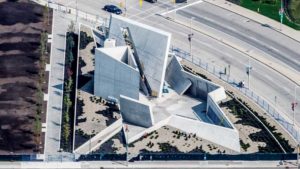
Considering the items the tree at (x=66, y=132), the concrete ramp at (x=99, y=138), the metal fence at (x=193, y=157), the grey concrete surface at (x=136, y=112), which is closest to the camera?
the metal fence at (x=193, y=157)

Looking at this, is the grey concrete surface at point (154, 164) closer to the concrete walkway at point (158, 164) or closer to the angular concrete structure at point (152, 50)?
the concrete walkway at point (158, 164)

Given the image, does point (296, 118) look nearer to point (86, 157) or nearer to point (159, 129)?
point (159, 129)

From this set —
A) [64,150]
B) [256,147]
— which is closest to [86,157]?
[64,150]

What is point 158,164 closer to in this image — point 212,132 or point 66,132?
point 212,132

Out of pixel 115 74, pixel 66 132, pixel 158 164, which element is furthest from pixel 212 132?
pixel 66 132

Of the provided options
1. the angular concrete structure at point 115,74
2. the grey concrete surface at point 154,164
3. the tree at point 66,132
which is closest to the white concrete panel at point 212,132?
the grey concrete surface at point 154,164

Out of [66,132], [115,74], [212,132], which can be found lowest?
[66,132]
